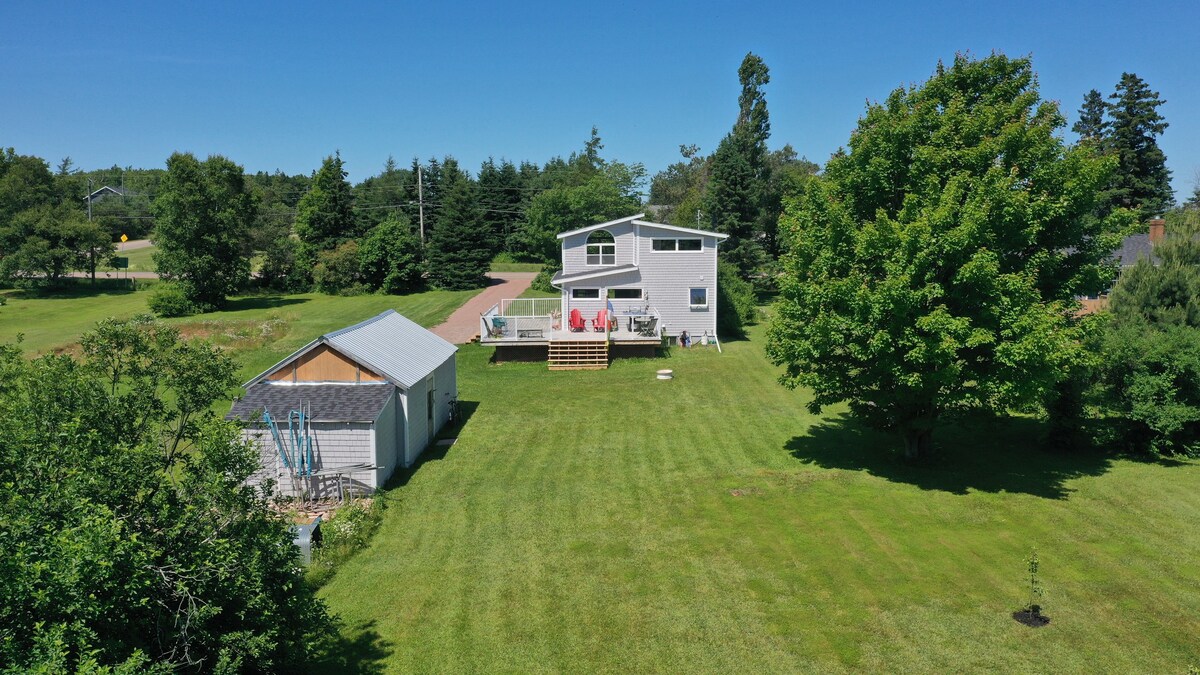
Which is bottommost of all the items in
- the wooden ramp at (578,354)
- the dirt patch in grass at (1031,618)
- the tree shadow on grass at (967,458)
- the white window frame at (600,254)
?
the dirt patch in grass at (1031,618)

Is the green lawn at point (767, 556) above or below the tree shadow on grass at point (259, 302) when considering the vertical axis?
below

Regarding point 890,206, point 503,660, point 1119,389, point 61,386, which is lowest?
point 503,660

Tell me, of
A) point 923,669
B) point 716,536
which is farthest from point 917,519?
point 923,669

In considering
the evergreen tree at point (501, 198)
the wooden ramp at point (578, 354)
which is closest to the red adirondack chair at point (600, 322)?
the wooden ramp at point (578, 354)

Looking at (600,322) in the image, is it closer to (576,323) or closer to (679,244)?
(576,323)

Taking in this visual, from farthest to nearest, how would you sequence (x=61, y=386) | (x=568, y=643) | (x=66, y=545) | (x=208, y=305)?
(x=208, y=305), (x=568, y=643), (x=61, y=386), (x=66, y=545)

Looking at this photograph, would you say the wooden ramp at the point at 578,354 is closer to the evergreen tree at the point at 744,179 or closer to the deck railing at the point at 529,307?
the deck railing at the point at 529,307

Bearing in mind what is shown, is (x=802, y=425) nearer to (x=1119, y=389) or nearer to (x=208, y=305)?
Answer: (x=1119, y=389)
